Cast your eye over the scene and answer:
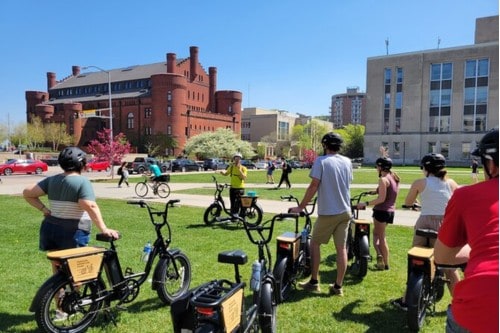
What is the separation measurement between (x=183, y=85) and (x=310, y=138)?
39.1 meters

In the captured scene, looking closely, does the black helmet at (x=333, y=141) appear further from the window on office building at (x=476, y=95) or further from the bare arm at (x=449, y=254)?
the window on office building at (x=476, y=95)

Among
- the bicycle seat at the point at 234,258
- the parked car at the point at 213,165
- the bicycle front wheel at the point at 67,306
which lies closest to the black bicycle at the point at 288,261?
the bicycle seat at the point at 234,258

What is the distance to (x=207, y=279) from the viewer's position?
6.09m

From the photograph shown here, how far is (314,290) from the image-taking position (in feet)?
17.9

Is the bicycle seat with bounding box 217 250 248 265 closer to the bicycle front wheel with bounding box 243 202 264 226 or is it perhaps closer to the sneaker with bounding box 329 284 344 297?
the sneaker with bounding box 329 284 344 297

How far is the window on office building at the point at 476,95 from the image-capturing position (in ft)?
204

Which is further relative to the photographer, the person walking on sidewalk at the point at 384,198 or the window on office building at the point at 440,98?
the window on office building at the point at 440,98

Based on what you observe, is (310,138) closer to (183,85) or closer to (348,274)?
(183,85)

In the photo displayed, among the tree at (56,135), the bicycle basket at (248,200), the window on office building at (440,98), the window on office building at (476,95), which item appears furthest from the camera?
the tree at (56,135)

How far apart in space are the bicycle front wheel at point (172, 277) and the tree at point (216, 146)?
6987 centimetres

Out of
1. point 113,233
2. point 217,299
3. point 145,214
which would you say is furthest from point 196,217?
point 217,299

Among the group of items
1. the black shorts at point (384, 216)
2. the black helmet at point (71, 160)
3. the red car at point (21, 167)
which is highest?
the black helmet at point (71, 160)

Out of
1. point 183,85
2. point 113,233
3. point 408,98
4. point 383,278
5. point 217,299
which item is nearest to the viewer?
point 217,299

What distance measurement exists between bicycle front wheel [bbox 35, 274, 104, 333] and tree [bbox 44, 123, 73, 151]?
89333 millimetres
